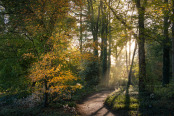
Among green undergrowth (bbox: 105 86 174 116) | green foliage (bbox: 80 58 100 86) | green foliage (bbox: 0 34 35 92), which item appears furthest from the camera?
green foliage (bbox: 80 58 100 86)

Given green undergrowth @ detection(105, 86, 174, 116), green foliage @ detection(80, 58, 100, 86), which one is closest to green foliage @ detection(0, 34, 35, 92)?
green undergrowth @ detection(105, 86, 174, 116)

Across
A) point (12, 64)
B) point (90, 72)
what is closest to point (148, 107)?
point (12, 64)

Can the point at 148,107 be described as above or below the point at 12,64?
below

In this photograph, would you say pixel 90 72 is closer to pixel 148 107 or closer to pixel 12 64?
pixel 12 64

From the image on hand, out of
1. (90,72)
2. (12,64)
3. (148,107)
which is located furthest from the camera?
(90,72)

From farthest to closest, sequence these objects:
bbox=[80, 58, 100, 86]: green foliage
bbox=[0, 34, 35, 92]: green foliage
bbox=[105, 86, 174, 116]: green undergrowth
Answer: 1. bbox=[80, 58, 100, 86]: green foliage
2. bbox=[0, 34, 35, 92]: green foliage
3. bbox=[105, 86, 174, 116]: green undergrowth

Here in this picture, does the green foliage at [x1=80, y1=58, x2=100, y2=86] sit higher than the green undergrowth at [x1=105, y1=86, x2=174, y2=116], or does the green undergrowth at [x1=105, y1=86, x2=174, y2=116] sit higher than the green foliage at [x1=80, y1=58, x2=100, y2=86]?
the green foliage at [x1=80, y1=58, x2=100, y2=86]

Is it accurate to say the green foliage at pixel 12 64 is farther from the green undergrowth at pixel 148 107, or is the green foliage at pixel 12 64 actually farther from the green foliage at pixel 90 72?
the green foliage at pixel 90 72

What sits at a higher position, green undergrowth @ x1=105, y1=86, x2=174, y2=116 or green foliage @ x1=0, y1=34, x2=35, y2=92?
green foliage @ x1=0, y1=34, x2=35, y2=92

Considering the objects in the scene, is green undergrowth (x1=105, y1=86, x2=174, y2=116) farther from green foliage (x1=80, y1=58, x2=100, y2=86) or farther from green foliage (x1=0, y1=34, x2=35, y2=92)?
green foliage (x1=80, y1=58, x2=100, y2=86)

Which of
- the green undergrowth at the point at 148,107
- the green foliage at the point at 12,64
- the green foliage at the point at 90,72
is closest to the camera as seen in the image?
the green undergrowth at the point at 148,107

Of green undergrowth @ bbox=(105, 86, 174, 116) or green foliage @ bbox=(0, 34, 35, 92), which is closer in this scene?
green undergrowth @ bbox=(105, 86, 174, 116)

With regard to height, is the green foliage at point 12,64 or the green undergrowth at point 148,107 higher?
the green foliage at point 12,64

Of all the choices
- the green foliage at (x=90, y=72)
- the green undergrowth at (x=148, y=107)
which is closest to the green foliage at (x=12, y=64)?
the green undergrowth at (x=148, y=107)
